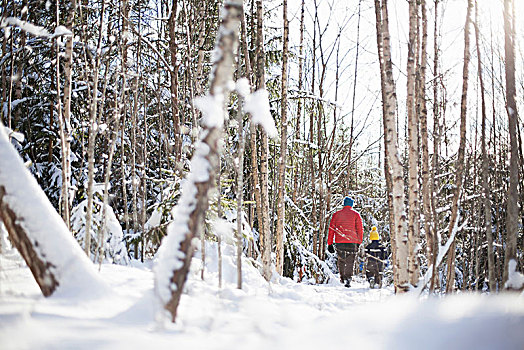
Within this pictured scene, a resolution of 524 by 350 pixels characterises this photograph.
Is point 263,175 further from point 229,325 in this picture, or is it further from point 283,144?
point 229,325

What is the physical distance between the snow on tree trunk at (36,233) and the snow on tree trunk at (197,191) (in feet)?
1.73

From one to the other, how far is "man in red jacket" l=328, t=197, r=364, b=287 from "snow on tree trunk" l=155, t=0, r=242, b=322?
573 cm

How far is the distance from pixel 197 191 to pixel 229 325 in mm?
806

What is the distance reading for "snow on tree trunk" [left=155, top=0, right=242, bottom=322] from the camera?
202 cm

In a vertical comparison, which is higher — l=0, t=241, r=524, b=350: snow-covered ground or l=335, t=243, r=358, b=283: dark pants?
l=0, t=241, r=524, b=350: snow-covered ground

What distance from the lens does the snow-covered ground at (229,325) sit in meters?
1.66

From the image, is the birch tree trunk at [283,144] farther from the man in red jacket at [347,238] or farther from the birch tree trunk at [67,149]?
the birch tree trunk at [67,149]

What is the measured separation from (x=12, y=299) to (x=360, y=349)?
6.36 ft

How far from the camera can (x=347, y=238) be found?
744 centimetres

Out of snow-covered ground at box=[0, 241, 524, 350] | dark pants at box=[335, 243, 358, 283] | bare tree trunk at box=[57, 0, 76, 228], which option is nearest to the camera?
snow-covered ground at box=[0, 241, 524, 350]

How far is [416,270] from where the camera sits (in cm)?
443

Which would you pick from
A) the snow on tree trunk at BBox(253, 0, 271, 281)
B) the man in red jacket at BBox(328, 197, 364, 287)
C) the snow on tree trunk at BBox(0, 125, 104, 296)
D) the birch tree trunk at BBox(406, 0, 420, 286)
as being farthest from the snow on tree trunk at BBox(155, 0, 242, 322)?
the man in red jacket at BBox(328, 197, 364, 287)

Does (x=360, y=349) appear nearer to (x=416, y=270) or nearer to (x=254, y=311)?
(x=254, y=311)

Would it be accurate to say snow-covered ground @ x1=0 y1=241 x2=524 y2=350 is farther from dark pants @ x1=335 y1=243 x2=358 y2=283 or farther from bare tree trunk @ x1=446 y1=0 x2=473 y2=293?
dark pants @ x1=335 y1=243 x2=358 y2=283
